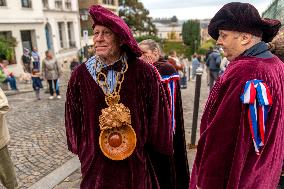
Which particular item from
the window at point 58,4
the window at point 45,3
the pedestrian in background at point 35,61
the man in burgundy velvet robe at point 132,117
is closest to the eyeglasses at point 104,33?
the man in burgundy velvet robe at point 132,117

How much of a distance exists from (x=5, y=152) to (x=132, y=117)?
1.81m

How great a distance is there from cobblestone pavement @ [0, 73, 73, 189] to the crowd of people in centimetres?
106

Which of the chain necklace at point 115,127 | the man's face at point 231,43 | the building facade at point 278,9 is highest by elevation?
the building facade at point 278,9

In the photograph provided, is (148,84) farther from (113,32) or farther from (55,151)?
(55,151)

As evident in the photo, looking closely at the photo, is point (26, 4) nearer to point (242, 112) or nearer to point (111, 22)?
point (111, 22)

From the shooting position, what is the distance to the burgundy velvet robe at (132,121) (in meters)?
2.47

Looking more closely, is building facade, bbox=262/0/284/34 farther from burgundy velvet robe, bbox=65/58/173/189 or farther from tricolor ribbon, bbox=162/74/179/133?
burgundy velvet robe, bbox=65/58/173/189

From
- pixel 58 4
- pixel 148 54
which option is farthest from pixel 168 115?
pixel 58 4

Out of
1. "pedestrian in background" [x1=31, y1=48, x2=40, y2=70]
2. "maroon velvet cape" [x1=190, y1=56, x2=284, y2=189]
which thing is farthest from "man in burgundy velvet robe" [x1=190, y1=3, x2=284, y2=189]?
"pedestrian in background" [x1=31, y1=48, x2=40, y2=70]

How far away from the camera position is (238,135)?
1.89m

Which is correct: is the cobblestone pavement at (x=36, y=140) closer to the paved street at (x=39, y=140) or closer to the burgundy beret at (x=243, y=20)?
the paved street at (x=39, y=140)

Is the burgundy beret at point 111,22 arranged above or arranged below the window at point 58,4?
below

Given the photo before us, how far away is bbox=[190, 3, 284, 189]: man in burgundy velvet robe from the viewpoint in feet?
6.09

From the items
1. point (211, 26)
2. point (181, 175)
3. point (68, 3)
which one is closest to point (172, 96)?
point (181, 175)
